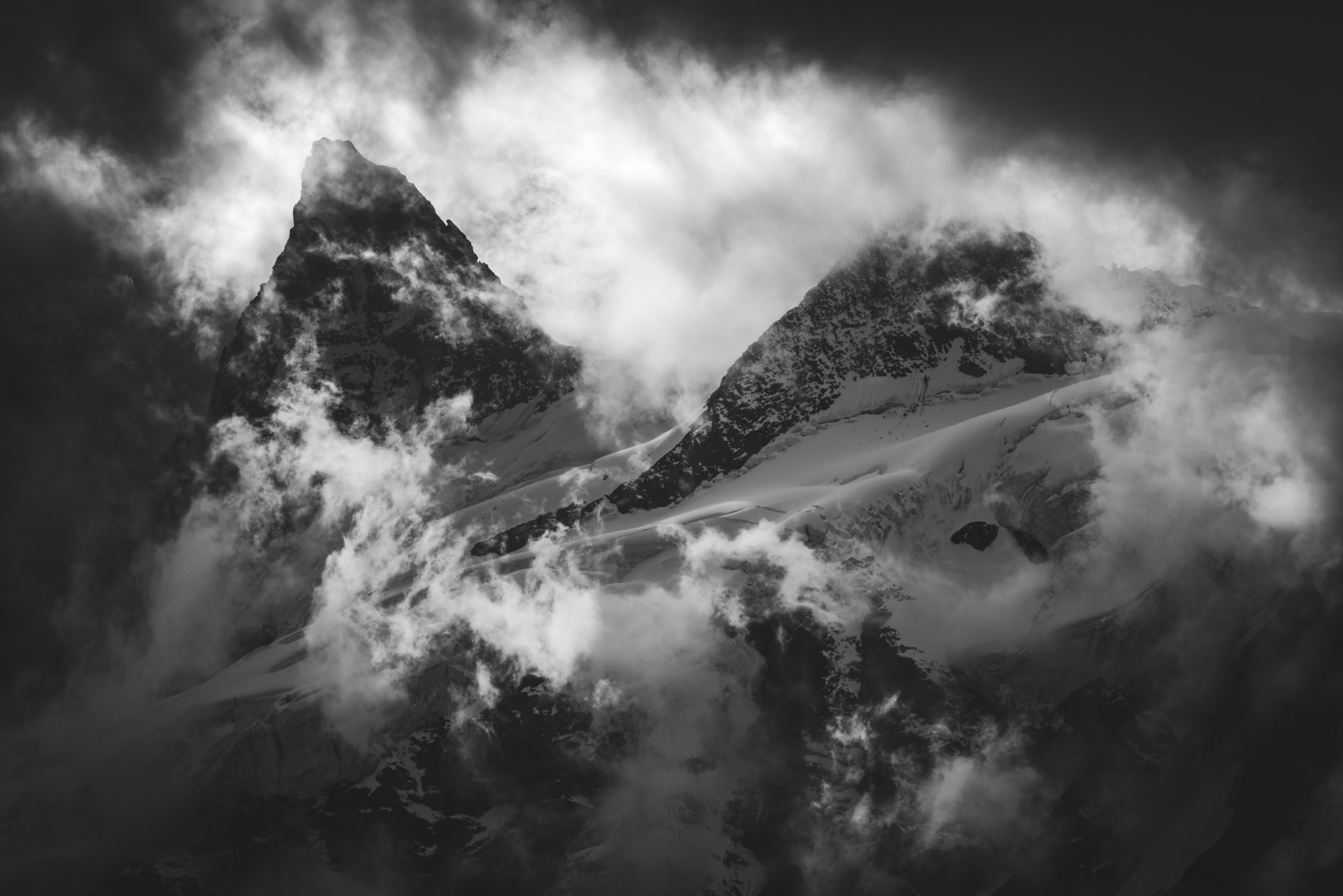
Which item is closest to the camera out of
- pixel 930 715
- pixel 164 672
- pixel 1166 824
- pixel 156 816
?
pixel 1166 824

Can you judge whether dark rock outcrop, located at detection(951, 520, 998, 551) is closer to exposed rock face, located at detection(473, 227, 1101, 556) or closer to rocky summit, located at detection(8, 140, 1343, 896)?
rocky summit, located at detection(8, 140, 1343, 896)

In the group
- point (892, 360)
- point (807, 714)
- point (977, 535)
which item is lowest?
point (807, 714)

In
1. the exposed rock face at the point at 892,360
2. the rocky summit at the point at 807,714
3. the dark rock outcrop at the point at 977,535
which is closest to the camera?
the rocky summit at the point at 807,714

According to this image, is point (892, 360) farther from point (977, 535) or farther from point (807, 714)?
point (807, 714)

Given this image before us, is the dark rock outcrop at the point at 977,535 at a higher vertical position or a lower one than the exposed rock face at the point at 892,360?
lower

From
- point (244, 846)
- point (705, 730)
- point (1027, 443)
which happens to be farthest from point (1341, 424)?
point (244, 846)

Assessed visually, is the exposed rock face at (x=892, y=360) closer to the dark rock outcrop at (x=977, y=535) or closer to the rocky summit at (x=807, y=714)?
the rocky summit at (x=807, y=714)

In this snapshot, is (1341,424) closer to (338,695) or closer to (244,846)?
(338,695)

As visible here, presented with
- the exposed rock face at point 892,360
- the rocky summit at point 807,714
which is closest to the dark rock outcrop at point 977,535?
the rocky summit at point 807,714

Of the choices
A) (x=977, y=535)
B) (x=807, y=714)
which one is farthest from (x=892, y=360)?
(x=807, y=714)

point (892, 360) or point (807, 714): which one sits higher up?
point (892, 360)

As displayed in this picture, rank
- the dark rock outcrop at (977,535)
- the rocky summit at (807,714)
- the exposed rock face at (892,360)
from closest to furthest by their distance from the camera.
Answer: the rocky summit at (807,714) → the dark rock outcrop at (977,535) → the exposed rock face at (892,360)
